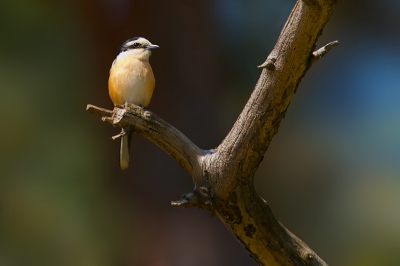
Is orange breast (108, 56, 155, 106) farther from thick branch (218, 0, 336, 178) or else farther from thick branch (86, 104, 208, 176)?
thick branch (218, 0, 336, 178)

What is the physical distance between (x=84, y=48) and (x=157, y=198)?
0.97 m

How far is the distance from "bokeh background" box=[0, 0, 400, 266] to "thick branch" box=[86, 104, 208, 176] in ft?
3.72

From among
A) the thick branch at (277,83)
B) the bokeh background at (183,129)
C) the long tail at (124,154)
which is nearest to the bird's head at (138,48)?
the long tail at (124,154)

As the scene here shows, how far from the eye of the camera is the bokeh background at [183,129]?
8.34 feet

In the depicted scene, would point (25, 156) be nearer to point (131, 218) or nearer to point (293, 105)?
point (131, 218)

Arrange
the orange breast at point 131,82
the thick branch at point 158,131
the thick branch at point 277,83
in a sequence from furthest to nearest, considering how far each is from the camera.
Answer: the orange breast at point 131,82 < the thick branch at point 158,131 < the thick branch at point 277,83

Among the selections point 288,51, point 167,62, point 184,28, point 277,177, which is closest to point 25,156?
point 167,62

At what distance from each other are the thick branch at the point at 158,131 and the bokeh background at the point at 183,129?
113 centimetres

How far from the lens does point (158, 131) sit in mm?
1516

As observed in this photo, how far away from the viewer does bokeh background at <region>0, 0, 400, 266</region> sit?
8.34 feet

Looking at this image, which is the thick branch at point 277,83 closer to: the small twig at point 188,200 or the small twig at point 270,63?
the small twig at point 270,63

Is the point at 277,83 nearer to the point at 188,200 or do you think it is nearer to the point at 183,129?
the point at 188,200

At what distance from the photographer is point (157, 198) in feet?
8.68

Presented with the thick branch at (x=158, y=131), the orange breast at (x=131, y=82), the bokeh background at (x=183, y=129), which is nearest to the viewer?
the thick branch at (x=158, y=131)
